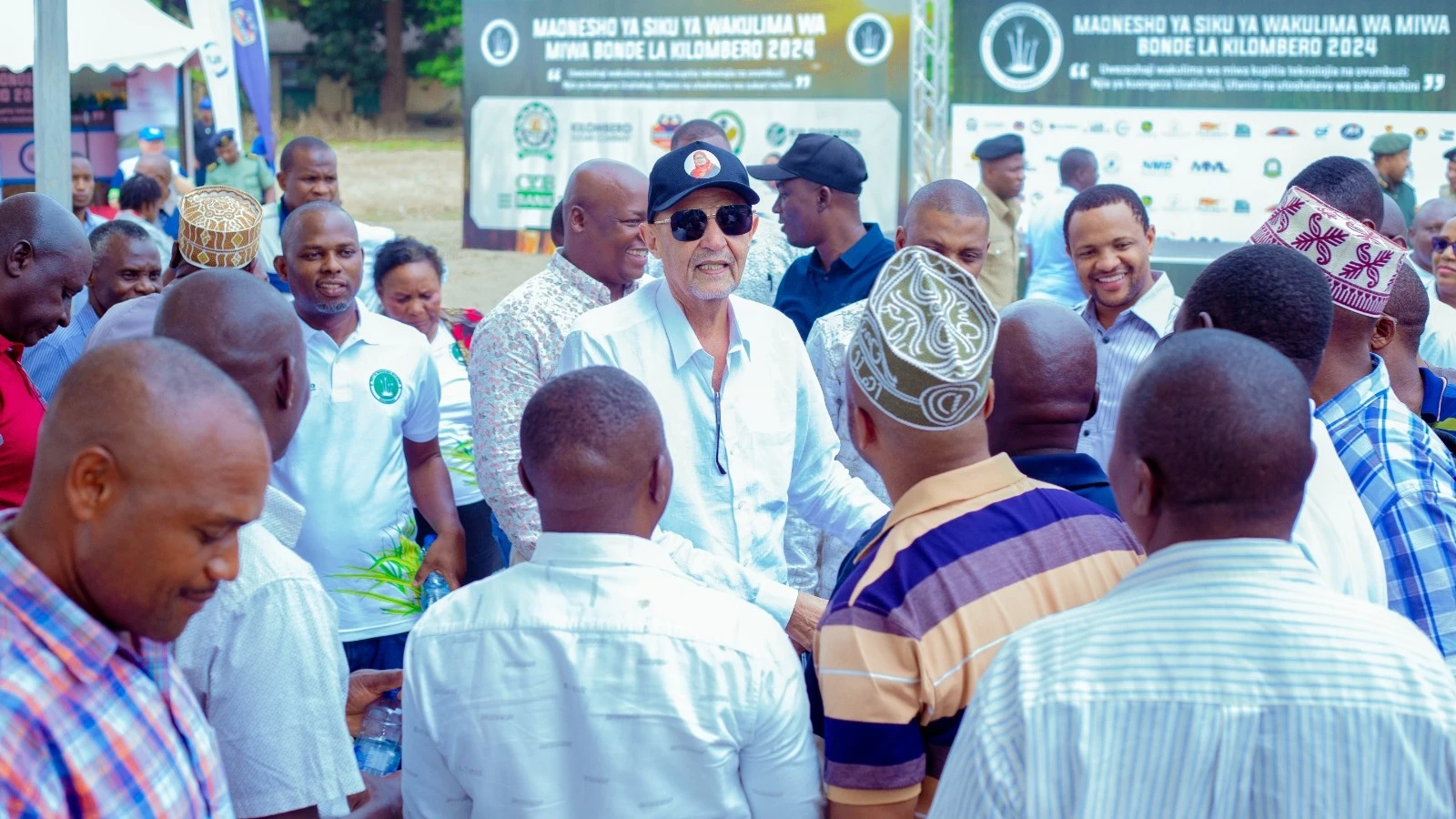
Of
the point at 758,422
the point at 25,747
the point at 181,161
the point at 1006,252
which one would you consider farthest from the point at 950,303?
the point at 181,161

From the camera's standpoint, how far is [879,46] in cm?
1162

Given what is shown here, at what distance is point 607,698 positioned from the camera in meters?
2.05

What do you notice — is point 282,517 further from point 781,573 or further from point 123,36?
point 123,36

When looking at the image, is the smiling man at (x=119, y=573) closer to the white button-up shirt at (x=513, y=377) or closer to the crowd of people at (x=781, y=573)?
the crowd of people at (x=781, y=573)

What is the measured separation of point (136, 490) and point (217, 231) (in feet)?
10.3

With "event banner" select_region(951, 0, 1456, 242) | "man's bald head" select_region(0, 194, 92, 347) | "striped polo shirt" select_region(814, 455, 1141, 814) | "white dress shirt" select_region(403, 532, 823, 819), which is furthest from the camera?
"event banner" select_region(951, 0, 1456, 242)

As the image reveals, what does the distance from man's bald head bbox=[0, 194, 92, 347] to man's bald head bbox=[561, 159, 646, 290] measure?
1524 millimetres

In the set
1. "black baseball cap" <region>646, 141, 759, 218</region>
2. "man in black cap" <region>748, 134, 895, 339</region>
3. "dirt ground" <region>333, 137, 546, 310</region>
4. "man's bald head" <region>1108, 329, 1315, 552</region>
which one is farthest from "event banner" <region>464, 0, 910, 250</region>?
"man's bald head" <region>1108, 329, 1315, 552</region>

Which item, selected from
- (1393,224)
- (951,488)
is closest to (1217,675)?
(951,488)

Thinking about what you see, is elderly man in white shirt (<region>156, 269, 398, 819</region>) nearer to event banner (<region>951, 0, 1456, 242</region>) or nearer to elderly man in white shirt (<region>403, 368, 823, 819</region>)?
elderly man in white shirt (<region>403, 368, 823, 819</region>)

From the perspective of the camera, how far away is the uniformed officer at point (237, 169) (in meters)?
13.3

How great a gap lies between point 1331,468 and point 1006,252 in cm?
654

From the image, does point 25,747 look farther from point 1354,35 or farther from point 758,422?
point 1354,35

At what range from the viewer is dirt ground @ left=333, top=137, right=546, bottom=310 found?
17.6 m
